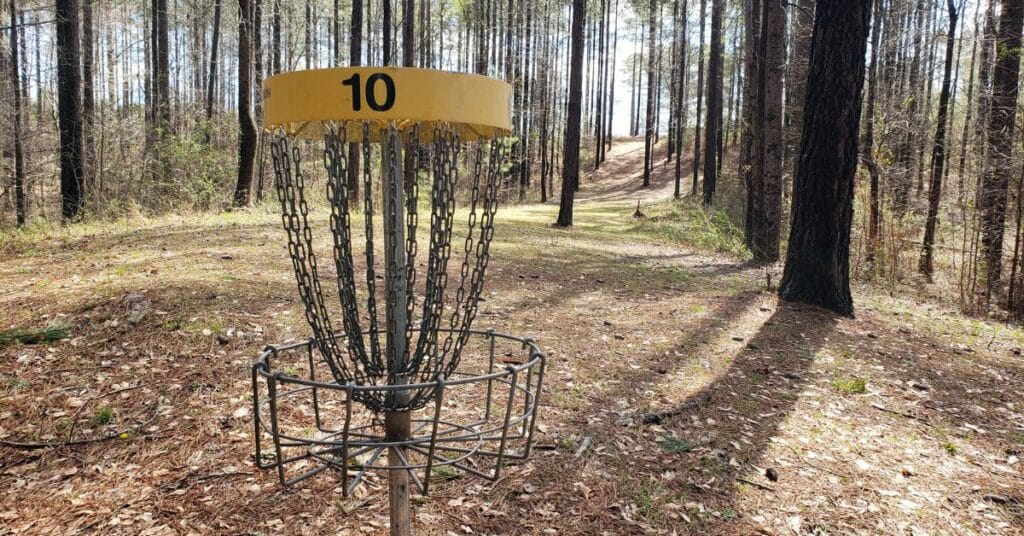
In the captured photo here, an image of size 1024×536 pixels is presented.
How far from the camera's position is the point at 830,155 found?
591 cm

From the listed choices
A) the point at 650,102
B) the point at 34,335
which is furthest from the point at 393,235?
the point at 650,102

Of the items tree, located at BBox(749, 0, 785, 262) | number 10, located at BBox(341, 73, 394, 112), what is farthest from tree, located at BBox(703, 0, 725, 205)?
number 10, located at BBox(341, 73, 394, 112)

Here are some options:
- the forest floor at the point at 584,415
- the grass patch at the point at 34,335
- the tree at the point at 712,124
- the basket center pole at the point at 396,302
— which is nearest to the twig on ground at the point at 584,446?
the forest floor at the point at 584,415

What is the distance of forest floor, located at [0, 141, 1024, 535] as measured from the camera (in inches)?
107

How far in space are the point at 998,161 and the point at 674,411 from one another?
23.6 ft

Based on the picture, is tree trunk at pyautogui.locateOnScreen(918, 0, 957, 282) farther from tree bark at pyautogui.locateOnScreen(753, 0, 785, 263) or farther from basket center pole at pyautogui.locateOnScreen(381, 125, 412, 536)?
basket center pole at pyautogui.locateOnScreen(381, 125, 412, 536)

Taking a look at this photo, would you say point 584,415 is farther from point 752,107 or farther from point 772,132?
point 752,107

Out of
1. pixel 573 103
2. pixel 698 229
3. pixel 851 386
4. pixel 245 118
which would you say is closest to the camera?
pixel 851 386

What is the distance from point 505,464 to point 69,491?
6.90 feet

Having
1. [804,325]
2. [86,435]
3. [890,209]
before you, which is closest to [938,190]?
[890,209]

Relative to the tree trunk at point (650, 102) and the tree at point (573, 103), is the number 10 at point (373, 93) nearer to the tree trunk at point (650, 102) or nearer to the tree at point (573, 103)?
the tree at point (573, 103)

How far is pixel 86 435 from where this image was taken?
3111mm

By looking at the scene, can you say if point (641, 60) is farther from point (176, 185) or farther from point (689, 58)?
point (176, 185)

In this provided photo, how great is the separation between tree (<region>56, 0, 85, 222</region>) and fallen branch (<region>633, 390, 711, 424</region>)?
35.5 ft
